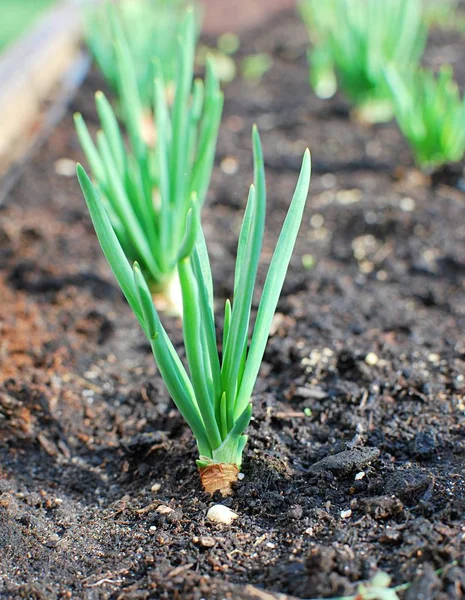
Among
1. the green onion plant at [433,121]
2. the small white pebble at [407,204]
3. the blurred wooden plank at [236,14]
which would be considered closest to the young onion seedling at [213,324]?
the small white pebble at [407,204]

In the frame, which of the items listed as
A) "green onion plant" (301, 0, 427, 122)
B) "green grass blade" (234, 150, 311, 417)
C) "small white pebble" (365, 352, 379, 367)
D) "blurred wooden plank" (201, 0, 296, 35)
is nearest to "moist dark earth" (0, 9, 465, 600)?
"small white pebble" (365, 352, 379, 367)

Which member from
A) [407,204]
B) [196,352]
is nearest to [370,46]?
[407,204]

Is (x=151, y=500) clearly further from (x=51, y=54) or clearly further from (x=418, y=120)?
(x=51, y=54)

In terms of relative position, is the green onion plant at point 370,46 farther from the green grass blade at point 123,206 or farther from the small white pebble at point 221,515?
the small white pebble at point 221,515

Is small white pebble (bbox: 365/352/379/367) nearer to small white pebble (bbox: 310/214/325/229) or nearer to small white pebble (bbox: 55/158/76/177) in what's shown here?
small white pebble (bbox: 310/214/325/229)

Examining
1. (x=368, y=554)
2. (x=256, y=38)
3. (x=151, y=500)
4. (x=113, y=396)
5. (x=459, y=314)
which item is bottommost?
(x=256, y=38)

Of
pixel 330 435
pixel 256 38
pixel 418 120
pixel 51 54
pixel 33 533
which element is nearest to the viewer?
pixel 33 533

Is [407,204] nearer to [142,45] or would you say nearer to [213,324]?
[142,45]

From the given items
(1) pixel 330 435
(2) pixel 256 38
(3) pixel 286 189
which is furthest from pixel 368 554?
(2) pixel 256 38
